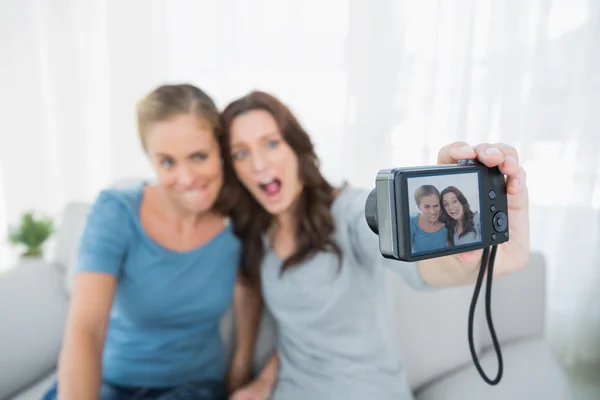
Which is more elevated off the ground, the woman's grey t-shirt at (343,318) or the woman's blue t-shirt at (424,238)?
the woman's blue t-shirt at (424,238)

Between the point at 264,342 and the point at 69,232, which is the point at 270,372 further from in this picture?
A: the point at 69,232

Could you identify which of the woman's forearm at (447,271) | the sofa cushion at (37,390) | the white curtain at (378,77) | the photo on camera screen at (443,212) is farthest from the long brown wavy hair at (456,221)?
the sofa cushion at (37,390)

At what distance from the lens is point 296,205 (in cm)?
92

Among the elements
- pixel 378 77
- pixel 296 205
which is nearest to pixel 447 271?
pixel 296 205

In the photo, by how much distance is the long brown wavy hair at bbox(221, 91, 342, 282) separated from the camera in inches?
33.4

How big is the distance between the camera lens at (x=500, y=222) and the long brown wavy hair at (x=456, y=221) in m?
0.04

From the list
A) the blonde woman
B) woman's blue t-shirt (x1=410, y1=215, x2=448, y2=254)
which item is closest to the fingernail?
woman's blue t-shirt (x1=410, y1=215, x2=448, y2=254)

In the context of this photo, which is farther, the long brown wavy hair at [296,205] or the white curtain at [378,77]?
the white curtain at [378,77]

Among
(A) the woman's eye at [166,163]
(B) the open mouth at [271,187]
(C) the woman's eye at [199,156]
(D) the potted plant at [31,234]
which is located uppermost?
(C) the woman's eye at [199,156]

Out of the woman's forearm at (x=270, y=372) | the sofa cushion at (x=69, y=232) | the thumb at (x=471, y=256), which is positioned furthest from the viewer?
the sofa cushion at (x=69, y=232)

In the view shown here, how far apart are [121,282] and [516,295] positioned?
99 cm

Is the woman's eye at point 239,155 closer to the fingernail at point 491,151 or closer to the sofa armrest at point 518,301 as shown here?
the fingernail at point 491,151

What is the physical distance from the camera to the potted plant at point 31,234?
4.26 feet

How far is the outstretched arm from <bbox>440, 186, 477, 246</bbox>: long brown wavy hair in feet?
2.10
